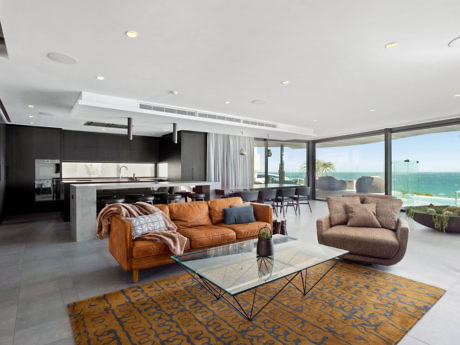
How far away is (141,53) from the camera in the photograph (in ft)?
10.2

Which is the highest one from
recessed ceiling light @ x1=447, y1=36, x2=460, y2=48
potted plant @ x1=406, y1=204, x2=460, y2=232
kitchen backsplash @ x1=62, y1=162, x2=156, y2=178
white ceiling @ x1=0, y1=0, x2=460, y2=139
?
white ceiling @ x1=0, y1=0, x2=460, y2=139

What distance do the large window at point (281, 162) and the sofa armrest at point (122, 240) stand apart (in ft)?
22.6

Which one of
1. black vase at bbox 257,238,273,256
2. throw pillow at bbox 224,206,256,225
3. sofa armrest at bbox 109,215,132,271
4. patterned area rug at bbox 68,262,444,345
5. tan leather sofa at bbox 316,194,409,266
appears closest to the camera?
patterned area rug at bbox 68,262,444,345

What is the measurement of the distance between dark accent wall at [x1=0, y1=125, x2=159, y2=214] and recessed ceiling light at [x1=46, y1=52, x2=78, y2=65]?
18.6 ft

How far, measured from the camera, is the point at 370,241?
3225mm

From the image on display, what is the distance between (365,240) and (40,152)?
8690 mm

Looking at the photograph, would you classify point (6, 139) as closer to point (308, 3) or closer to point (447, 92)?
point (308, 3)

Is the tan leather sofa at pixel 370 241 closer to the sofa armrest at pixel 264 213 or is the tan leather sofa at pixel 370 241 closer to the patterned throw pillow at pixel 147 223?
the sofa armrest at pixel 264 213

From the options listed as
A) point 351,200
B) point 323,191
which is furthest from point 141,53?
point 323,191

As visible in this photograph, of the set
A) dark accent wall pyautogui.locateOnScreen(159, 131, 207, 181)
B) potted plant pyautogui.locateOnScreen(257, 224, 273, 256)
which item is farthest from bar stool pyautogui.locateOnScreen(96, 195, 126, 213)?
potted plant pyautogui.locateOnScreen(257, 224, 273, 256)

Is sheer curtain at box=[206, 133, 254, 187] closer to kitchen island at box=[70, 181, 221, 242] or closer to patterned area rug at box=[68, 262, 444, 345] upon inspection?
kitchen island at box=[70, 181, 221, 242]

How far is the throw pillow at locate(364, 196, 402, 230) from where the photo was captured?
3629 mm

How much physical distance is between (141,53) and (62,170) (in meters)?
6.89

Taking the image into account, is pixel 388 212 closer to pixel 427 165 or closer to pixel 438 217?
pixel 438 217
